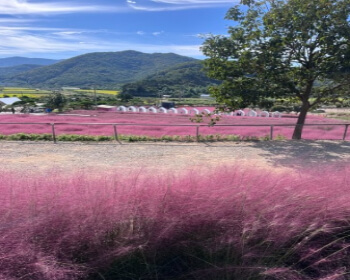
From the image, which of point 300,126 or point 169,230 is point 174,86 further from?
point 169,230

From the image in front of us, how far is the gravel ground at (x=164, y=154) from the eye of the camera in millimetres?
7033

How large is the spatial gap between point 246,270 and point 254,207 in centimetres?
53

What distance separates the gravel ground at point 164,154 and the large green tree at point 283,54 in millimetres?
1914

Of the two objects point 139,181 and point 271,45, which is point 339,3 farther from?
point 139,181

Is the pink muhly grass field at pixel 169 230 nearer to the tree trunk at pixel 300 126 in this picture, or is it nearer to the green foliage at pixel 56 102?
the tree trunk at pixel 300 126

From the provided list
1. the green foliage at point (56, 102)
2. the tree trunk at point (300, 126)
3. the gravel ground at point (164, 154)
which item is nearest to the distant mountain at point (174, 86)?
the green foliage at point (56, 102)

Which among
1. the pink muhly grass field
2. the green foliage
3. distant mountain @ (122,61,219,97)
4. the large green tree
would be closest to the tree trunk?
the large green tree

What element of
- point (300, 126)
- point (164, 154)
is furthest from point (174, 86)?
point (164, 154)

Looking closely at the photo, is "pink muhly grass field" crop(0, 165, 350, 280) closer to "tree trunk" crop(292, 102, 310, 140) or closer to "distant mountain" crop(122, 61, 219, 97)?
"tree trunk" crop(292, 102, 310, 140)

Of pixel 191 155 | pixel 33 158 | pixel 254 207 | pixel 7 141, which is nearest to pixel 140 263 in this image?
pixel 254 207

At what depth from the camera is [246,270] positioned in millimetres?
2418

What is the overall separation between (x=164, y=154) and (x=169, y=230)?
5.96 metres

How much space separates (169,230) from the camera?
2.46m

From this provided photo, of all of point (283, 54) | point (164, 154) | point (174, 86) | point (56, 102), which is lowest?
point (164, 154)
